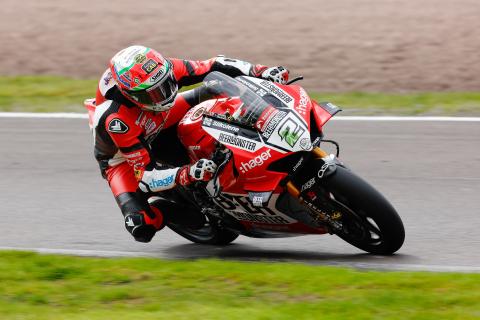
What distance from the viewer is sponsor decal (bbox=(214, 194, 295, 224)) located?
6.66 meters

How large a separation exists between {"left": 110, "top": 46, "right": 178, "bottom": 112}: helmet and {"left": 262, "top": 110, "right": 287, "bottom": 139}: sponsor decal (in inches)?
29.5

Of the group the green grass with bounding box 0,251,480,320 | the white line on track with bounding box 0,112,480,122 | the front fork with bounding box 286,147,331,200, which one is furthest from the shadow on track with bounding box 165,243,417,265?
the white line on track with bounding box 0,112,480,122

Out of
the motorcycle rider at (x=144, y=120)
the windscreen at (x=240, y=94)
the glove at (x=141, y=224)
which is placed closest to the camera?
the windscreen at (x=240, y=94)

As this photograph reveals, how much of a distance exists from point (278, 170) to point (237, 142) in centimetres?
31

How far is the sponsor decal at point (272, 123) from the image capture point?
6230 millimetres

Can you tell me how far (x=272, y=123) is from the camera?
6.23 m

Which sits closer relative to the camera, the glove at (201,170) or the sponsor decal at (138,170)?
the glove at (201,170)

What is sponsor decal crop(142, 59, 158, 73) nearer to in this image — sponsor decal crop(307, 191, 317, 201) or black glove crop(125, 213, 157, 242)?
black glove crop(125, 213, 157, 242)

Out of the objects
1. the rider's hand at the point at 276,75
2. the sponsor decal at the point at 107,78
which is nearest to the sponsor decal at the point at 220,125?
the rider's hand at the point at 276,75

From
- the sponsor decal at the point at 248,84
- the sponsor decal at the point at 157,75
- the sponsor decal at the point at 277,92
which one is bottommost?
the sponsor decal at the point at 157,75

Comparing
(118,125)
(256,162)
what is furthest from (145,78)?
(256,162)

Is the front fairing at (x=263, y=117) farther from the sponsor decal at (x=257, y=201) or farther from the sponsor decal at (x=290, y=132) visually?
the sponsor decal at (x=257, y=201)

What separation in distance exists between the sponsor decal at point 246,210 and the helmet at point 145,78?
2.38 ft

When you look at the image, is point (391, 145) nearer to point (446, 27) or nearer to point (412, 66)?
point (412, 66)
